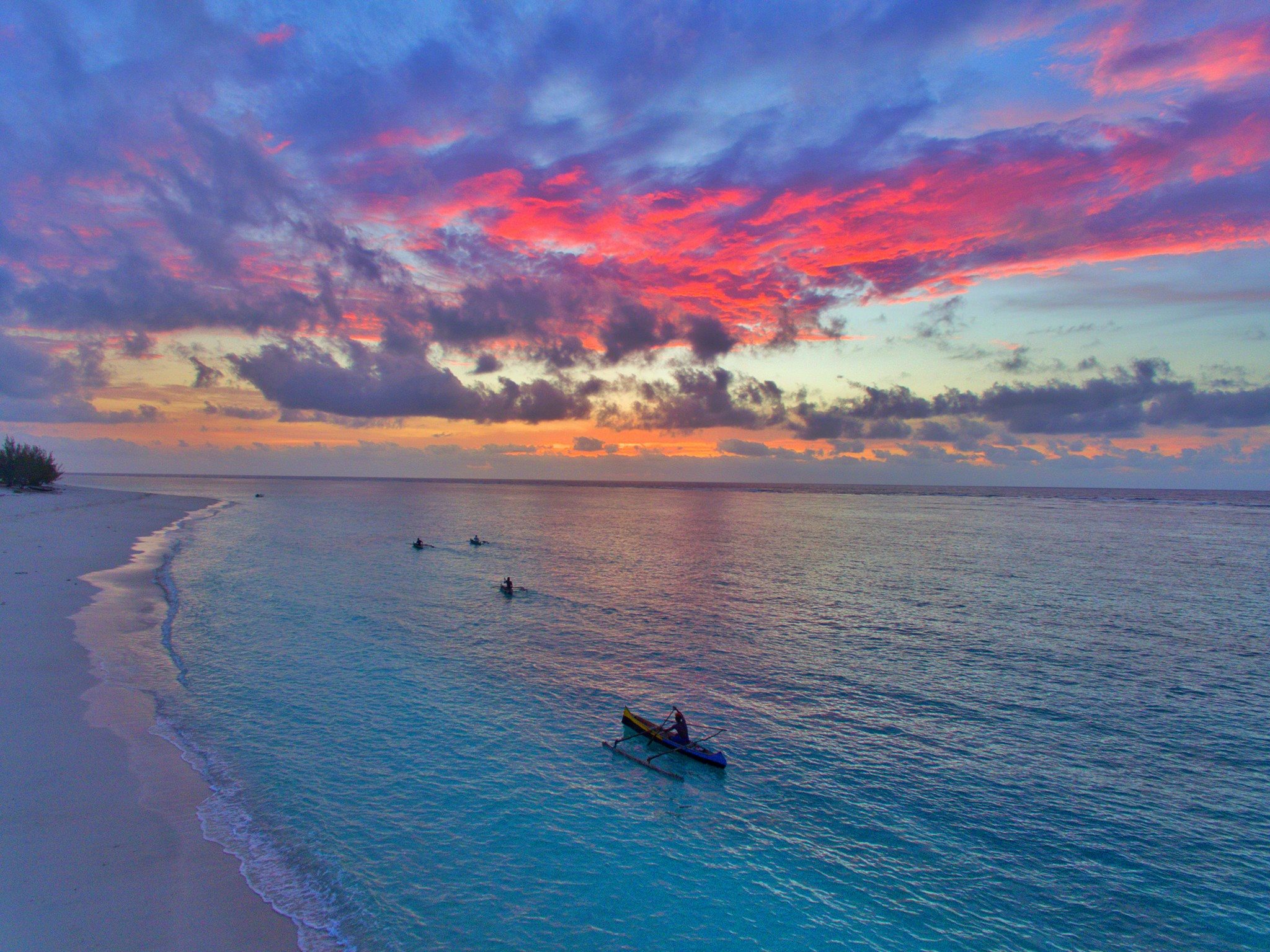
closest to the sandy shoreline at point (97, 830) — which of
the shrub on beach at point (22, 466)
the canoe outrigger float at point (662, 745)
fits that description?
the canoe outrigger float at point (662, 745)

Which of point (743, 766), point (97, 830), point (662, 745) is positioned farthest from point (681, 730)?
point (97, 830)

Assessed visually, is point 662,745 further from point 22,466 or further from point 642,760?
point 22,466

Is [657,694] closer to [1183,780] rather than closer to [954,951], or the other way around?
[954,951]

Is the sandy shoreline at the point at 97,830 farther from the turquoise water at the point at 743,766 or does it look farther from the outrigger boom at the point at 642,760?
the outrigger boom at the point at 642,760

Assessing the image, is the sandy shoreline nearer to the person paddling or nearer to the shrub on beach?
the person paddling

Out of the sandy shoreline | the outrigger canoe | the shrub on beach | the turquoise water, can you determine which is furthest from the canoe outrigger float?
the shrub on beach

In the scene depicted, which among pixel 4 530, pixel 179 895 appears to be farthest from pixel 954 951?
pixel 4 530
